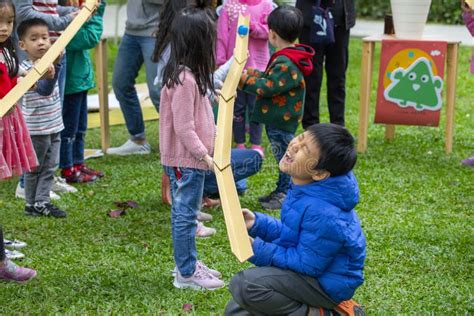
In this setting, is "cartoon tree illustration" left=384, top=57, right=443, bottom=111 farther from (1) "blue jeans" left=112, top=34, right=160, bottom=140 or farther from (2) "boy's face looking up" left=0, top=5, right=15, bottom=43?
(2) "boy's face looking up" left=0, top=5, right=15, bottom=43

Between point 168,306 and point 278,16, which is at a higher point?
point 278,16

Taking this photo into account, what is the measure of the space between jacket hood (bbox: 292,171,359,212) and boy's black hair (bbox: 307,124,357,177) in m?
0.04

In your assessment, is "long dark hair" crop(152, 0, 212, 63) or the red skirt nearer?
the red skirt

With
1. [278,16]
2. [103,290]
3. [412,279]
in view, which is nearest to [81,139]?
[278,16]

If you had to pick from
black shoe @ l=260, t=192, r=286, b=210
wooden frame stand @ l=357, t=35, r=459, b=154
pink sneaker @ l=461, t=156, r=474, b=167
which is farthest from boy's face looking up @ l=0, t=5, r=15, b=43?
pink sneaker @ l=461, t=156, r=474, b=167

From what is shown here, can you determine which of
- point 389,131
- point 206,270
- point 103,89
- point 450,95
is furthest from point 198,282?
point 389,131

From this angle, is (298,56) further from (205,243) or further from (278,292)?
(278,292)

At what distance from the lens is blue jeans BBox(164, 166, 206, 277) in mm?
3973

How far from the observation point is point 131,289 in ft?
13.3

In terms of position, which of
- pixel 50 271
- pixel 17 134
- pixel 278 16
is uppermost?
pixel 278 16

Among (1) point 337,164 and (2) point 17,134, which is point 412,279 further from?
(2) point 17,134

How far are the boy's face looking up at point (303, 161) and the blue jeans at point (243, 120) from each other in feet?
10.4

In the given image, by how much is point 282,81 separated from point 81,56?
1.64 meters

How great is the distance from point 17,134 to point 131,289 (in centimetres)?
105
